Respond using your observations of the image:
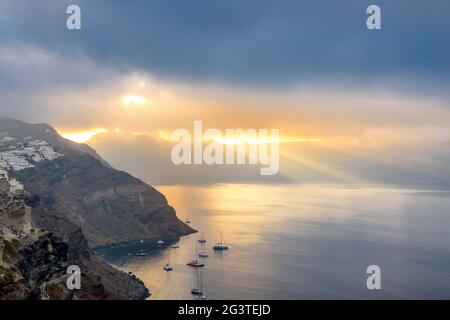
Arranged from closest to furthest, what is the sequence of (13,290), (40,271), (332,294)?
(13,290), (40,271), (332,294)
